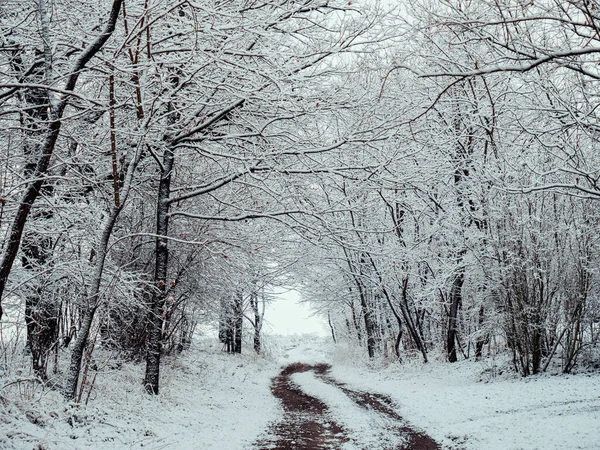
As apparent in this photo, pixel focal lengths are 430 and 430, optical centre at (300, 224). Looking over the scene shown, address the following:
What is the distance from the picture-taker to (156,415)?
6656mm

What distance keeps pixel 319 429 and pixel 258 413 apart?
194cm

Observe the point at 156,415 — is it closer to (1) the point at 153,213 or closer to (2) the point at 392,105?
(1) the point at 153,213

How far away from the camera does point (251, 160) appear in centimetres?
817

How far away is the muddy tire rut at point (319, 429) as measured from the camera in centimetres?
574

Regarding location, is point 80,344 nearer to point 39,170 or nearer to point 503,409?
point 39,170

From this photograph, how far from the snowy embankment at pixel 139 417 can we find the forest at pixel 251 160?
0.42 m

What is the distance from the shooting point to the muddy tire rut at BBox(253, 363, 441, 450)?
226 inches

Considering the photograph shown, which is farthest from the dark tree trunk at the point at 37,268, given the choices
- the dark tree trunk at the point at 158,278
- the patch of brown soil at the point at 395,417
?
the patch of brown soil at the point at 395,417

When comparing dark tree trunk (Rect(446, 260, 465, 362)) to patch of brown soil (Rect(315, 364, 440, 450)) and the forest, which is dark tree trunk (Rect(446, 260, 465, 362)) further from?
patch of brown soil (Rect(315, 364, 440, 450))

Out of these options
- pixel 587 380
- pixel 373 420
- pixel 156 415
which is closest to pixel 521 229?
pixel 587 380

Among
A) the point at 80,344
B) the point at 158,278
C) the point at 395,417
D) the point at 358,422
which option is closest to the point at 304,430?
the point at 358,422

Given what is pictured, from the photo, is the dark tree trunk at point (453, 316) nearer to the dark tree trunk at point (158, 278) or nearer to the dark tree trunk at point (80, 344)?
the dark tree trunk at point (158, 278)

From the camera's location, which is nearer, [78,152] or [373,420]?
[373,420]

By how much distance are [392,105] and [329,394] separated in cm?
684
